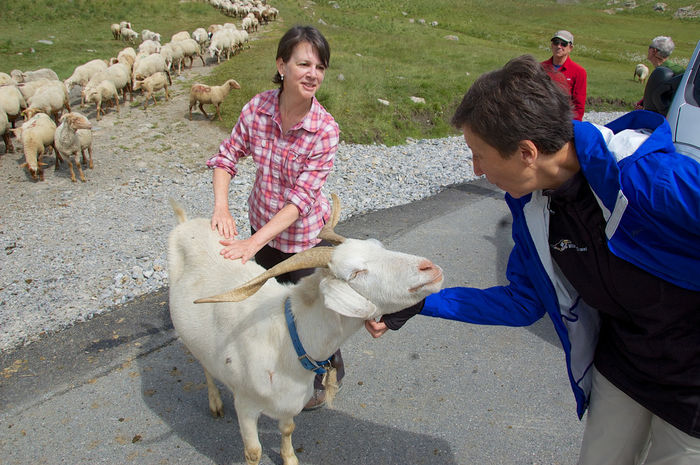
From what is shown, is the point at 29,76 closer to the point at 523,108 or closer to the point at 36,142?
the point at 36,142

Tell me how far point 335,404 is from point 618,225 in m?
2.49

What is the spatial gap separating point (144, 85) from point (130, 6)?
1811 centimetres

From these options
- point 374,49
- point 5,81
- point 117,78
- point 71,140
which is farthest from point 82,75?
point 374,49

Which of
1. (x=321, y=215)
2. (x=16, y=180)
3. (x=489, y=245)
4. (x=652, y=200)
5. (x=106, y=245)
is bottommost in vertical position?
(x=16, y=180)

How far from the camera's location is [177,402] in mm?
3459

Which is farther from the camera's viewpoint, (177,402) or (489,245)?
(489,245)

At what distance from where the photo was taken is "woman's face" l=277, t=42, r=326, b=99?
279 centimetres

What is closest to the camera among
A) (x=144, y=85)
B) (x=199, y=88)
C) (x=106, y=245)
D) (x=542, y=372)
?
(x=542, y=372)

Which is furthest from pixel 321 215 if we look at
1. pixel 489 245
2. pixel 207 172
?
pixel 207 172

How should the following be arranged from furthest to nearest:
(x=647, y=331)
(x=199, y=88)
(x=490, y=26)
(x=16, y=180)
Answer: (x=490, y=26) → (x=199, y=88) → (x=16, y=180) → (x=647, y=331)

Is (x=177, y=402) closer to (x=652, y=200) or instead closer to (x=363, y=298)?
(x=363, y=298)

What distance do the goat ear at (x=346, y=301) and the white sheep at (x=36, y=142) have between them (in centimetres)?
783

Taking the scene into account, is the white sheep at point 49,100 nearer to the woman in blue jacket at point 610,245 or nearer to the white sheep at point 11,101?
the white sheep at point 11,101

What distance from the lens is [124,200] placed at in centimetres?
708
